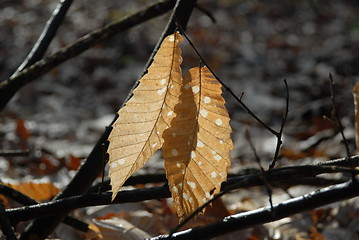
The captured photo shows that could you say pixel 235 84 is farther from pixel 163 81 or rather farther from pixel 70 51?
pixel 163 81

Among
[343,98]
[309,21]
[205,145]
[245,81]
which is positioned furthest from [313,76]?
[205,145]

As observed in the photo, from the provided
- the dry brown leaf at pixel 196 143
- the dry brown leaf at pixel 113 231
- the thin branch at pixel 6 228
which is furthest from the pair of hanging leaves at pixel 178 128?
the dry brown leaf at pixel 113 231

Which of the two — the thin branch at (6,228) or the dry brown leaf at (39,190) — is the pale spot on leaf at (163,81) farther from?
the dry brown leaf at (39,190)

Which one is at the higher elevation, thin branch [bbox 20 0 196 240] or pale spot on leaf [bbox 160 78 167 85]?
pale spot on leaf [bbox 160 78 167 85]

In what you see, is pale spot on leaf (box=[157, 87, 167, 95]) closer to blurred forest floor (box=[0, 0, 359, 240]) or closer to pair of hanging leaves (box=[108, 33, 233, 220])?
pair of hanging leaves (box=[108, 33, 233, 220])

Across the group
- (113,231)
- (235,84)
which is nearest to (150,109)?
(113,231)

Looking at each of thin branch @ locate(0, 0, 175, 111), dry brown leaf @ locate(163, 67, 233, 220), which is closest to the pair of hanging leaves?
dry brown leaf @ locate(163, 67, 233, 220)
